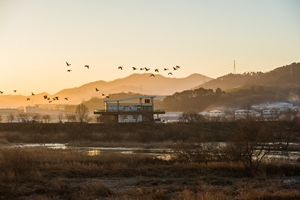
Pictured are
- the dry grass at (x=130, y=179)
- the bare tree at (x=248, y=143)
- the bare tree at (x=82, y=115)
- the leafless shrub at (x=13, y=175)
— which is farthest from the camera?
the bare tree at (x=82, y=115)

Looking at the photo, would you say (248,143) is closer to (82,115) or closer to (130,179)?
(130,179)

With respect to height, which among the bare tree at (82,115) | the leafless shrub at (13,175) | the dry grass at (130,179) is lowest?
the dry grass at (130,179)

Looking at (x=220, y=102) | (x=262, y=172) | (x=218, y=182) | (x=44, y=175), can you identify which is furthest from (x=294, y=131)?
(x=220, y=102)

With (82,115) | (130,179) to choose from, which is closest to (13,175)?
(130,179)

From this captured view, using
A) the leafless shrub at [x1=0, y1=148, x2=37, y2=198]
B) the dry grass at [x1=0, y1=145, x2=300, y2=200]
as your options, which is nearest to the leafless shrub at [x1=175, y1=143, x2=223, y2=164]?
Result: the dry grass at [x1=0, y1=145, x2=300, y2=200]

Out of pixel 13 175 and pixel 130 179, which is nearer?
pixel 13 175

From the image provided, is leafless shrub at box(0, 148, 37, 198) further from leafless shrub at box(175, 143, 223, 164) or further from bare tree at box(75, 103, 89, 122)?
bare tree at box(75, 103, 89, 122)

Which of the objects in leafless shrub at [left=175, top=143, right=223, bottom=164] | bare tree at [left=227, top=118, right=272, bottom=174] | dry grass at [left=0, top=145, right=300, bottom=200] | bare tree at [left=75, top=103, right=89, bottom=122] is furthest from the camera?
bare tree at [left=75, top=103, right=89, bottom=122]

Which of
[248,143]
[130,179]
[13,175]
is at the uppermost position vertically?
[248,143]

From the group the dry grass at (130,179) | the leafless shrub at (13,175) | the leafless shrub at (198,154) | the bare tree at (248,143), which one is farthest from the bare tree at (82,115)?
the leafless shrub at (13,175)

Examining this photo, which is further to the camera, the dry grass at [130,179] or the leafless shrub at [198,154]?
the leafless shrub at [198,154]

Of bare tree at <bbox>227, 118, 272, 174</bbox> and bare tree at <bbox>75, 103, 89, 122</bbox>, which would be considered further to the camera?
bare tree at <bbox>75, 103, 89, 122</bbox>

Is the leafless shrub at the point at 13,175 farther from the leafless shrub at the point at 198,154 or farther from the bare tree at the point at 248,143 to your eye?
the bare tree at the point at 248,143

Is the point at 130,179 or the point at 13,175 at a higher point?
the point at 13,175
